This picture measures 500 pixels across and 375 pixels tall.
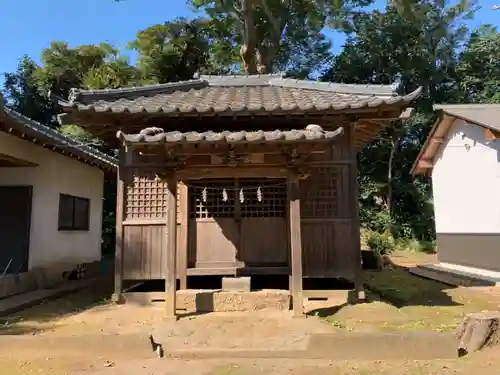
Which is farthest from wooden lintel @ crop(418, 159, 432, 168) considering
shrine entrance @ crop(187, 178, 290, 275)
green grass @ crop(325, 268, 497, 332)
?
shrine entrance @ crop(187, 178, 290, 275)

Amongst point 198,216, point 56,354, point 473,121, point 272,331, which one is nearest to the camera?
point 56,354

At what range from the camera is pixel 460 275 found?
12258 millimetres

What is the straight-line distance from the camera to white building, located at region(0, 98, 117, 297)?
9102mm

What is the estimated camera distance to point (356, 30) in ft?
84.7

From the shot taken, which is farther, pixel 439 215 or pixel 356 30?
pixel 356 30

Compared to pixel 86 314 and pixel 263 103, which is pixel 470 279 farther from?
pixel 86 314

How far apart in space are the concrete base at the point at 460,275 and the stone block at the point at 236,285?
646 centimetres

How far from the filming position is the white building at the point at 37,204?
29.9 feet

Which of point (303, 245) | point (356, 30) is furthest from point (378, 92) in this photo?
point (356, 30)

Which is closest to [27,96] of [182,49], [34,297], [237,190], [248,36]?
[182,49]

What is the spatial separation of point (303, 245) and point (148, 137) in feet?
11.7

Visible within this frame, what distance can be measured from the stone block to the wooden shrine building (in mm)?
456

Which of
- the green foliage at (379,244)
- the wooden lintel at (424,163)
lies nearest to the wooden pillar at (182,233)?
the green foliage at (379,244)

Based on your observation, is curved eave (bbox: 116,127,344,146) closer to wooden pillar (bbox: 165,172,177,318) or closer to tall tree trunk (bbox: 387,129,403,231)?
wooden pillar (bbox: 165,172,177,318)
